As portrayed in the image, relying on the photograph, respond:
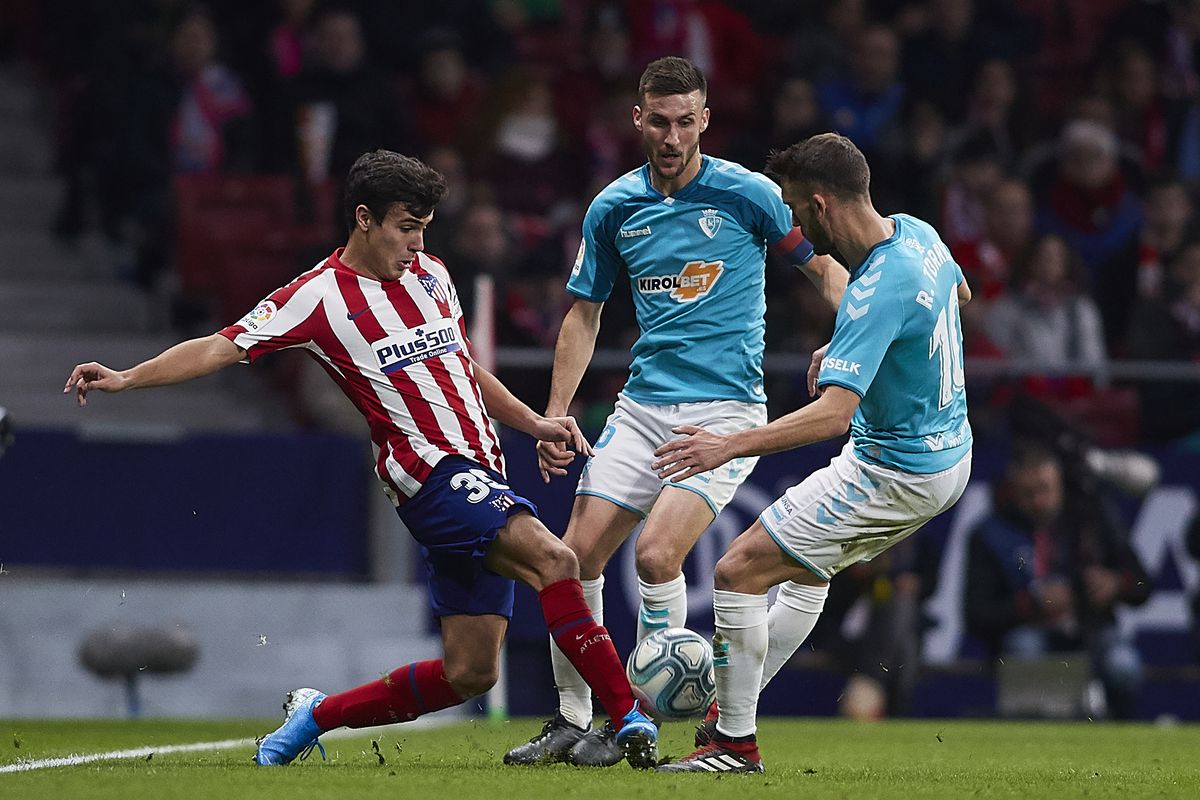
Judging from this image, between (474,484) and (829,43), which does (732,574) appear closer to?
(474,484)

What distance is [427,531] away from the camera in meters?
6.61

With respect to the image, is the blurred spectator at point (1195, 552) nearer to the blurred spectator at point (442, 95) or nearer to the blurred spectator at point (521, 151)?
the blurred spectator at point (521, 151)

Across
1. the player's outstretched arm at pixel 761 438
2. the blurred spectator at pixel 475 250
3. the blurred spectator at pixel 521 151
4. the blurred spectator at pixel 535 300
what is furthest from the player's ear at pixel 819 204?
the blurred spectator at pixel 521 151

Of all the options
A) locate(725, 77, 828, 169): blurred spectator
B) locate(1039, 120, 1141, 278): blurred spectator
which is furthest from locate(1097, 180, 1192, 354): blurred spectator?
locate(725, 77, 828, 169): blurred spectator

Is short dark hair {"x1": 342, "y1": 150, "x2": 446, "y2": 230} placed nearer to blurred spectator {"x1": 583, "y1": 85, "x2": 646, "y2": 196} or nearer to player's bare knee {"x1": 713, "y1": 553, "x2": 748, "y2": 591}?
player's bare knee {"x1": 713, "y1": 553, "x2": 748, "y2": 591}

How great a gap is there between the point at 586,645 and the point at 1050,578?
5.45m

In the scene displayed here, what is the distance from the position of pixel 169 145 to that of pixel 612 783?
8225mm

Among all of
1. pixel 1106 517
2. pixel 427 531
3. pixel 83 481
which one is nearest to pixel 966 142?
pixel 1106 517

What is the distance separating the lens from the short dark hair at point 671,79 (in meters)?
7.14

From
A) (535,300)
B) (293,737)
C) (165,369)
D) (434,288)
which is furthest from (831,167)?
(535,300)

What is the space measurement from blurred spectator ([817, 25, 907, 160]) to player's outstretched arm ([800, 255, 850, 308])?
21.5ft

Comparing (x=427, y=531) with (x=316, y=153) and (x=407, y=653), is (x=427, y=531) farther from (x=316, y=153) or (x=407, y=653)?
(x=316, y=153)

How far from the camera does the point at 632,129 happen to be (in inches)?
530

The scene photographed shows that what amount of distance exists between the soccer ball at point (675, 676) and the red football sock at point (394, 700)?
0.66m
